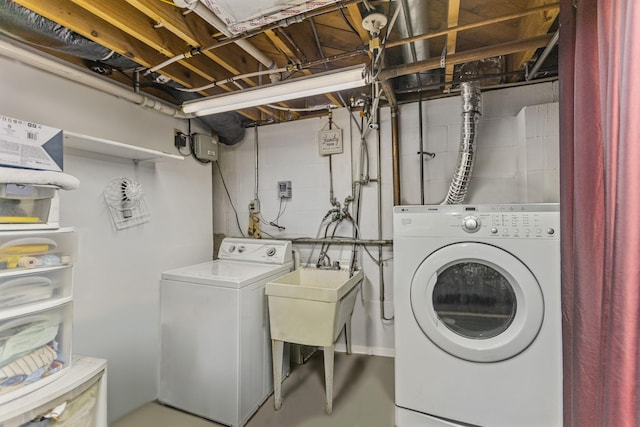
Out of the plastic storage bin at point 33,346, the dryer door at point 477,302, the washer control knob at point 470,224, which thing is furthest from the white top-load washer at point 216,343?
the washer control knob at point 470,224

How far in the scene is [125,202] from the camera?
1.96 metres

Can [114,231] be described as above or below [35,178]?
below

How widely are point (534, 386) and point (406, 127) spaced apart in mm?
2000

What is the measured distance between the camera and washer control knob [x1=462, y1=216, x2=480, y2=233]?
1.55 metres

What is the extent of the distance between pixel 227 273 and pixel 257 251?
1.73 feet

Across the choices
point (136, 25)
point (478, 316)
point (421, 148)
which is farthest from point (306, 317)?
point (136, 25)

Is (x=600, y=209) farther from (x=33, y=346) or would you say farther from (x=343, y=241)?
(x=33, y=346)

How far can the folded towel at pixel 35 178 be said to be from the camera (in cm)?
108

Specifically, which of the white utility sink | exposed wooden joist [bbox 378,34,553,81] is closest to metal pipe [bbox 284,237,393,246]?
the white utility sink

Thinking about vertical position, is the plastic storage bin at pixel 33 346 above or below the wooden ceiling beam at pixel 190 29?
below

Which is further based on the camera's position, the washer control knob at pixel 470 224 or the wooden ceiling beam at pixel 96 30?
the washer control knob at pixel 470 224

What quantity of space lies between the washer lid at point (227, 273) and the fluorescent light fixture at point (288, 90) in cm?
114

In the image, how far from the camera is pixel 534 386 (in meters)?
1.45

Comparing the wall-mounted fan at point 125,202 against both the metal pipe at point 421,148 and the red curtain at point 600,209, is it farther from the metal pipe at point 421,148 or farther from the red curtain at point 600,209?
the red curtain at point 600,209
